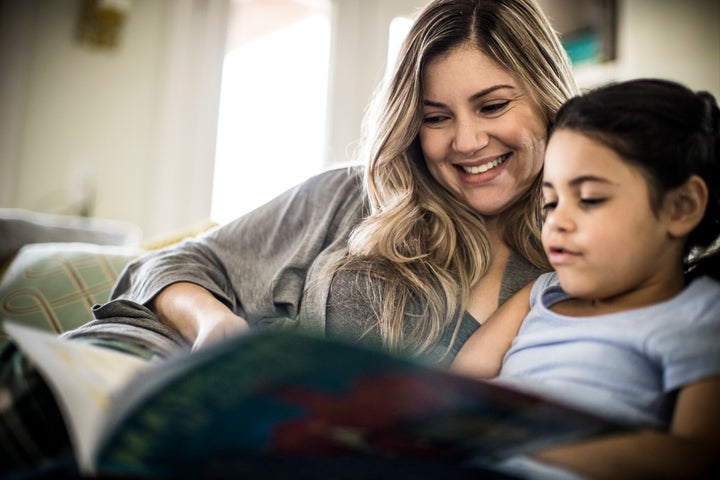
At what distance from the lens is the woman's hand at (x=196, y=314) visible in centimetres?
89

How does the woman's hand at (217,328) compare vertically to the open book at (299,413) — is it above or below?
below

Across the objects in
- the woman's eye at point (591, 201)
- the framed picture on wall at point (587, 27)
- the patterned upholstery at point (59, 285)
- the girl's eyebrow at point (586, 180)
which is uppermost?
the framed picture on wall at point (587, 27)

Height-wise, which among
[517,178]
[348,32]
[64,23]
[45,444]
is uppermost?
[348,32]

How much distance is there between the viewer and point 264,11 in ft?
11.6

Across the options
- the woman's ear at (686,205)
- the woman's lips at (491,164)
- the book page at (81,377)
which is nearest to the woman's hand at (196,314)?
the book page at (81,377)

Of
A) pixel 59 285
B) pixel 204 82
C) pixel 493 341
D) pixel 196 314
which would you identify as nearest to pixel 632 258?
pixel 493 341

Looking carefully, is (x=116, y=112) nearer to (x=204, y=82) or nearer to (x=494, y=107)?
(x=204, y=82)

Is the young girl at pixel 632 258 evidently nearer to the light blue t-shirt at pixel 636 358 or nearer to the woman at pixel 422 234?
the light blue t-shirt at pixel 636 358

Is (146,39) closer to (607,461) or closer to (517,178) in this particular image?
(517,178)

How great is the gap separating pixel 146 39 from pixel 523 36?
2.44 meters

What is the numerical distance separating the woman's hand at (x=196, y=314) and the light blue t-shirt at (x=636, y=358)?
1.31 ft

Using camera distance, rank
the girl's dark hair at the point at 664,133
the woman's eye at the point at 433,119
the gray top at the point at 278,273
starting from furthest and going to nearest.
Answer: the woman's eye at the point at 433,119
the gray top at the point at 278,273
the girl's dark hair at the point at 664,133

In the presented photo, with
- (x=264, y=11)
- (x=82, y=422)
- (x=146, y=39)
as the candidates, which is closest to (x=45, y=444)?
(x=82, y=422)

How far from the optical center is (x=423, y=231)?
116cm
